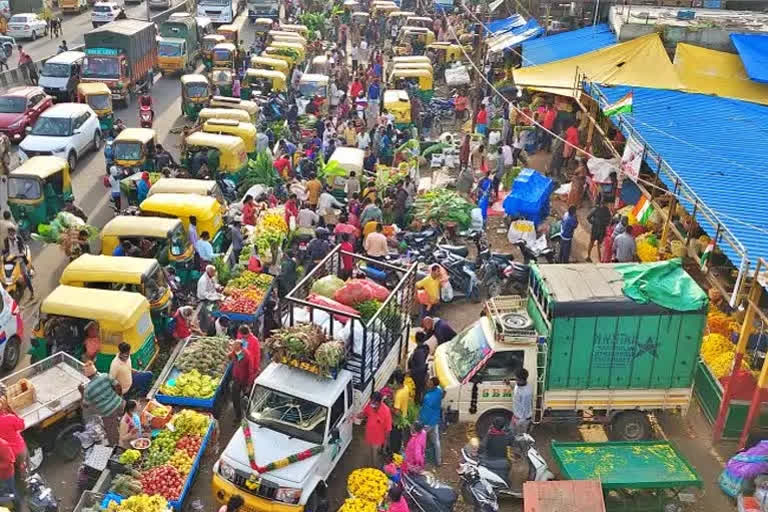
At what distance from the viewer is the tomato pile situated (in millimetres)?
9852

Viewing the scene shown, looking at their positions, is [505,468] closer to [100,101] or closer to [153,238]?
[153,238]

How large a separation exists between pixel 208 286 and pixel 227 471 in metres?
5.19

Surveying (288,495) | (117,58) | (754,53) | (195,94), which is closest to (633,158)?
(754,53)

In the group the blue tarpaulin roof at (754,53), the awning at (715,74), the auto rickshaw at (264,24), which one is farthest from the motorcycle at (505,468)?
the auto rickshaw at (264,24)

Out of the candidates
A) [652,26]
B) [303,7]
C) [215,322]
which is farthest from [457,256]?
[303,7]

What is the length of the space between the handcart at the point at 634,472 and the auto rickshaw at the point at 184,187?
10.00 meters

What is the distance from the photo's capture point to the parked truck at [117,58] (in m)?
29.5

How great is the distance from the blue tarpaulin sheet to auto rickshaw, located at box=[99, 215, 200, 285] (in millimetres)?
7970

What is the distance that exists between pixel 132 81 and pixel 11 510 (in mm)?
23792

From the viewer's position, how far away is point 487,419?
11.8m

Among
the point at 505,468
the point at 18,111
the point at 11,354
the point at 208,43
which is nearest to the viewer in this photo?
the point at 505,468

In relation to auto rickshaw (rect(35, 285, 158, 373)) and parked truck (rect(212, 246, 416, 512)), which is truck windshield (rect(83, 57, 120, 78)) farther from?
parked truck (rect(212, 246, 416, 512))

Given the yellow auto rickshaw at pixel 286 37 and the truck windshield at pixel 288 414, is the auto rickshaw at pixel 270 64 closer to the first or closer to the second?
the yellow auto rickshaw at pixel 286 37

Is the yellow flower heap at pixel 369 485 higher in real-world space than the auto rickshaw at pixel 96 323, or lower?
lower
